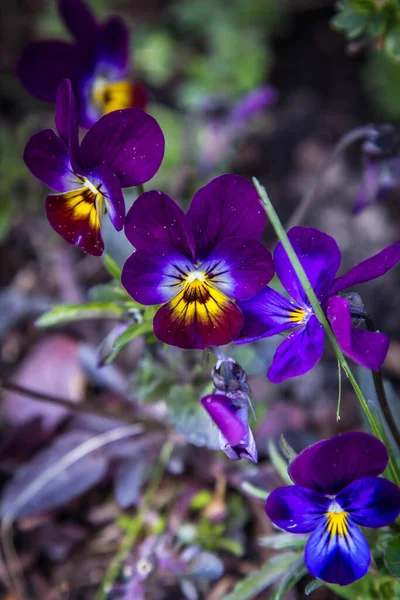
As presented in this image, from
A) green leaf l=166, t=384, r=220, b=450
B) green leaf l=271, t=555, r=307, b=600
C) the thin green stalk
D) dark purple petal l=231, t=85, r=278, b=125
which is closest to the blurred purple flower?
dark purple petal l=231, t=85, r=278, b=125

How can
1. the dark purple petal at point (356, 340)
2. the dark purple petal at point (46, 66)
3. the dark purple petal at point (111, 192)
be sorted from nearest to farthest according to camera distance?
the dark purple petal at point (356, 340) → the dark purple petal at point (111, 192) → the dark purple petal at point (46, 66)

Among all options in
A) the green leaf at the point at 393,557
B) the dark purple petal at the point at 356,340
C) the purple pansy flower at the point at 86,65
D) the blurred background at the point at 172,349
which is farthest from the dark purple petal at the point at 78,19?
the green leaf at the point at 393,557

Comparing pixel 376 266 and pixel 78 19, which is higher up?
pixel 78 19

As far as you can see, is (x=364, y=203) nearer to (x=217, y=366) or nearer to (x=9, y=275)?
(x=217, y=366)

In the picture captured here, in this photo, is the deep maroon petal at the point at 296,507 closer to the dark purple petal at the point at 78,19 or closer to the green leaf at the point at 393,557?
the green leaf at the point at 393,557

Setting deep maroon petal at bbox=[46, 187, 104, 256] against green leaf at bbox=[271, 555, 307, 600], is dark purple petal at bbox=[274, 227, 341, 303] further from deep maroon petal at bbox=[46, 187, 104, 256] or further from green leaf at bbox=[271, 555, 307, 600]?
green leaf at bbox=[271, 555, 307, 600]

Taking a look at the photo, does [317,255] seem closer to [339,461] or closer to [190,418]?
[339,461]

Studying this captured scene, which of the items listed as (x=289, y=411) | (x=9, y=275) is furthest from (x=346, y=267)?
(x=9, y=275)

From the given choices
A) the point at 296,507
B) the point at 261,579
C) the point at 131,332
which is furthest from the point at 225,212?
the point at 261,579
